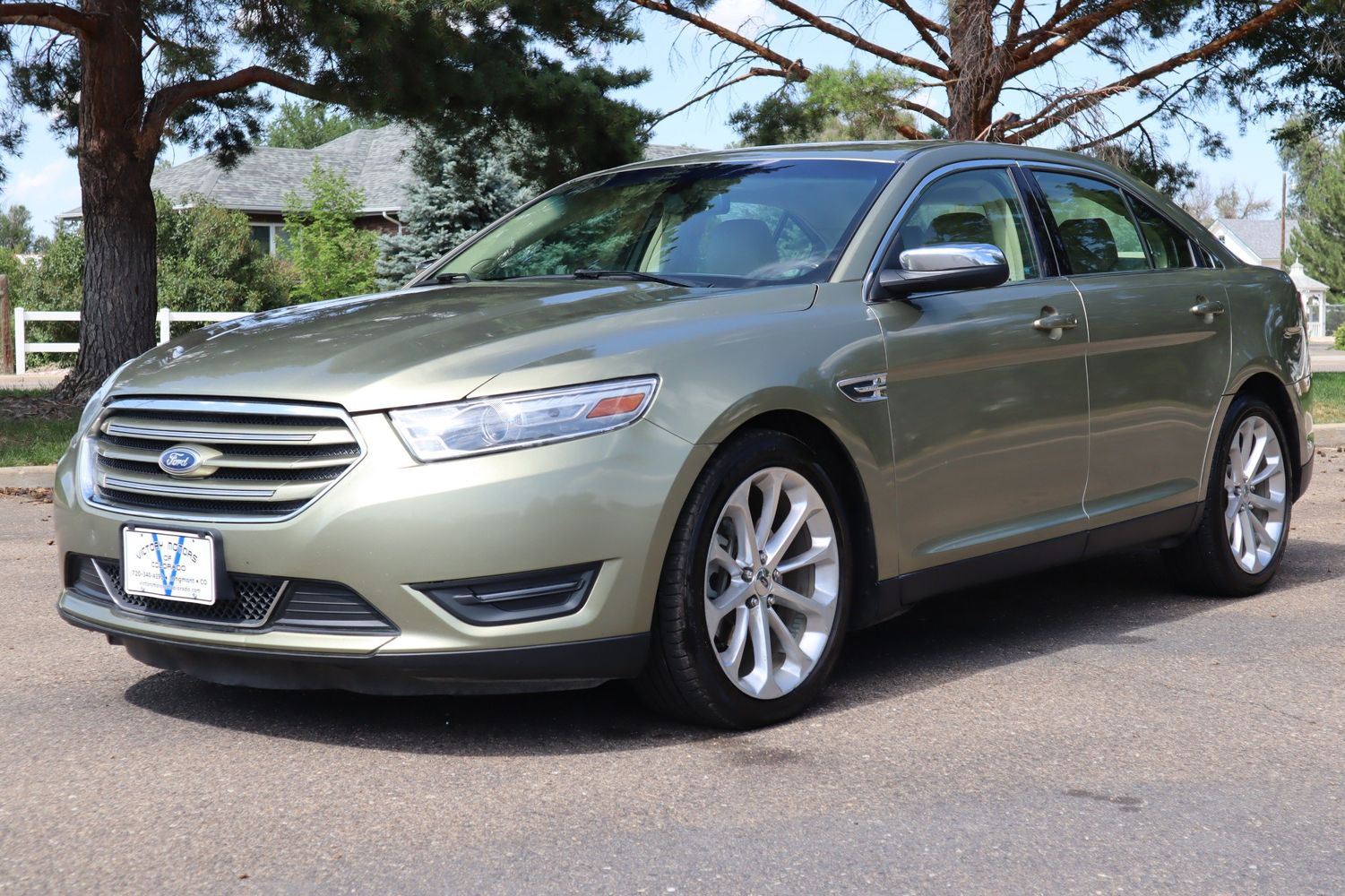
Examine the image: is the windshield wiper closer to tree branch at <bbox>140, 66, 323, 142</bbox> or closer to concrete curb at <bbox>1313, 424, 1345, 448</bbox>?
concrete curb at <bbox>1313, 424, 1345, 448</bbox>

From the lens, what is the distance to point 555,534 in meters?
3.72

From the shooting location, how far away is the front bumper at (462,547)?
368 cm

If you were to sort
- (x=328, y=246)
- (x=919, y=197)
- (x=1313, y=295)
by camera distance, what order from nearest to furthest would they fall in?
(x=919, y=197)
(x=328, y=246)
(x=1313, y=295)

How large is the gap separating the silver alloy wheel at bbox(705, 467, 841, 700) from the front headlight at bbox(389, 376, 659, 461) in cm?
46

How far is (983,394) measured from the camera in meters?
4.86

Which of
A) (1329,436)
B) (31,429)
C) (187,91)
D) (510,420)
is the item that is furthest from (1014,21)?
(510,420)

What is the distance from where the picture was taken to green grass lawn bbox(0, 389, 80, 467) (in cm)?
1053

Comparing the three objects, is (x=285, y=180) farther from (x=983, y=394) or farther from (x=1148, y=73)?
(x=983, y=394)

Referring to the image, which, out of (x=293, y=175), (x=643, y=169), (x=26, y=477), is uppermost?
(x=293, y=175)

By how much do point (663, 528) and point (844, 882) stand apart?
107 cm

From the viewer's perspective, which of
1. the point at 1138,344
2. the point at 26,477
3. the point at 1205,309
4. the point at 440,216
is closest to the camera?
the point at 1138,344

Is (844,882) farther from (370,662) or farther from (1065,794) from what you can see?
(370,662)

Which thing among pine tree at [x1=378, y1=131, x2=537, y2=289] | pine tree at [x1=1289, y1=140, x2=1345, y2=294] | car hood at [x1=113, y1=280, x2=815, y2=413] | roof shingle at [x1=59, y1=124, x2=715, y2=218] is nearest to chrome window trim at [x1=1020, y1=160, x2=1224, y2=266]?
car hood at [x1=113, y1=280, x2=815, y2=413]

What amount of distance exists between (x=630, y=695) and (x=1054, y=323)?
1889 millimetres
